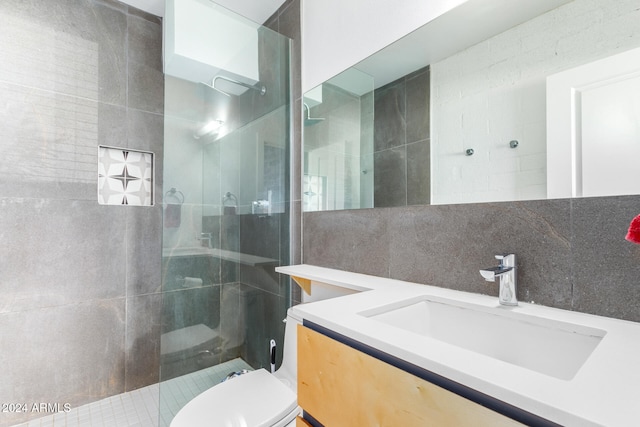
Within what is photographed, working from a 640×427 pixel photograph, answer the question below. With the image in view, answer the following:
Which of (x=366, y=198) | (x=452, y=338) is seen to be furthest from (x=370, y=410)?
(x=366, y=198)

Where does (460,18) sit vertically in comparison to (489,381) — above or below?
above

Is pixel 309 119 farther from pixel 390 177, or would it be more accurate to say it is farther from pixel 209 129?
pixel 390 177

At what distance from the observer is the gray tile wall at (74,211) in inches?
64.4

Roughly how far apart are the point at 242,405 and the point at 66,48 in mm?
2223

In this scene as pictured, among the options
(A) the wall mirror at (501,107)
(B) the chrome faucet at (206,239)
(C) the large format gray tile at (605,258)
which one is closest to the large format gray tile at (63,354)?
(B) the chrome faucet at (206,239)

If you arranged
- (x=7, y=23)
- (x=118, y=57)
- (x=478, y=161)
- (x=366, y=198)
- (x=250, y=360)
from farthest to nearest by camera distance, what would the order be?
(x=118, y=57) → (x=250, y=360) → (x=7, y=23) → (x=366, y=198) → (x=478, y=161)

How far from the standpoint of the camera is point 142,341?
1996 millimetres

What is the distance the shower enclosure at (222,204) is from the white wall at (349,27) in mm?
227

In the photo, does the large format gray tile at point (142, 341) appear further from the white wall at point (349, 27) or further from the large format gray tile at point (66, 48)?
the white wall at point (349, 27)

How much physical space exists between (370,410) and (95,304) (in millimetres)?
1983

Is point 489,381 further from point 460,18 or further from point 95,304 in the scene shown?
point 95,304

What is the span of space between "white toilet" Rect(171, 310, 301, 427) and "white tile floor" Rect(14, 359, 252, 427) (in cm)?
39

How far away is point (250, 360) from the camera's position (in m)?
1.78

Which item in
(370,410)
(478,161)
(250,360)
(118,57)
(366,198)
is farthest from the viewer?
(118,57)
